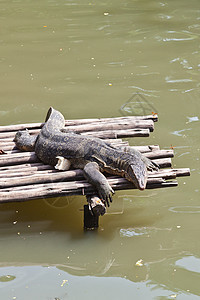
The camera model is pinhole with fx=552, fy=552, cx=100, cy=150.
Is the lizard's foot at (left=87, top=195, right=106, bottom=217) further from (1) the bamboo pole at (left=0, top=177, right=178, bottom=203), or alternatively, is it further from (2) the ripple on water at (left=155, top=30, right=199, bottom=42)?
(2) the ripple on water at (left=155, top=30, right=199, bottom=42)

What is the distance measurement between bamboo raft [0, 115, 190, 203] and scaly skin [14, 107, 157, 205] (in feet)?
0.31

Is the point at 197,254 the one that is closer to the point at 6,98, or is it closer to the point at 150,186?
the point at 150,186

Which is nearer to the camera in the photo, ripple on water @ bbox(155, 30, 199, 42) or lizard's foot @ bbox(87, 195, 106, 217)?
lizard's foot @ bbox(87, 195, 106, 217)

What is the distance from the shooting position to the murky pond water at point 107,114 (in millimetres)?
4875

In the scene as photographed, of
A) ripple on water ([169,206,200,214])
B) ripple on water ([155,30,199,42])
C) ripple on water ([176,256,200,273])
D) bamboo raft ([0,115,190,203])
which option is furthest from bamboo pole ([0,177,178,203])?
ripple on water ([155,30,199,42])

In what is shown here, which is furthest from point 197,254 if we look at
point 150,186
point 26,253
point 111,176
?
point 26,253

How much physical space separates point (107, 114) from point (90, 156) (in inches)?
83.9

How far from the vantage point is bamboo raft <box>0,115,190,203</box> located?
5.34 m

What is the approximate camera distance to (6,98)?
326 inches

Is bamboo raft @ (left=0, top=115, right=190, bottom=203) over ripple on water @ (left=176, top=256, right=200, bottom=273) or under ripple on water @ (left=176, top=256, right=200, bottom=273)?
over

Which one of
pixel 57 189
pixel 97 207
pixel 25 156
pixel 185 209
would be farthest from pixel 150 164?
pixel 25 156

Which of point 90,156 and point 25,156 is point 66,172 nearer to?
point 90,156

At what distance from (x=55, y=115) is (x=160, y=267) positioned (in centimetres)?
255

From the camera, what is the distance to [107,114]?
7801mm
